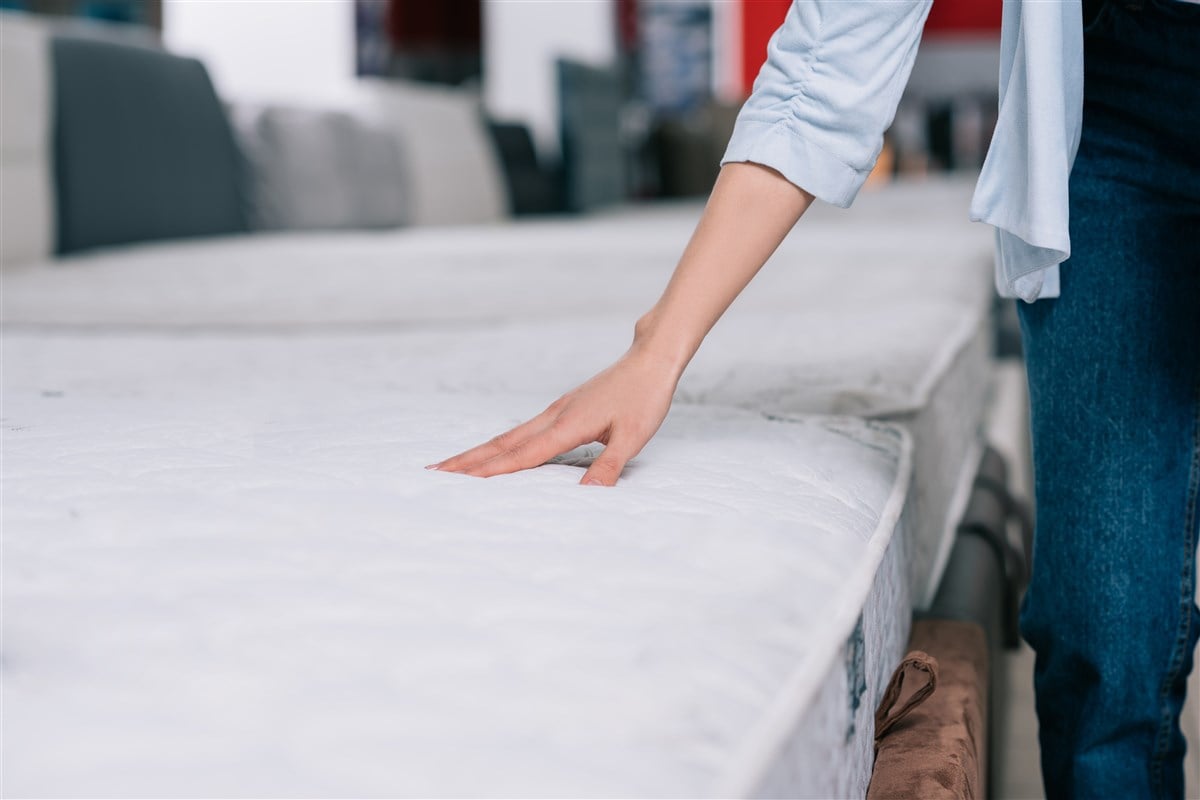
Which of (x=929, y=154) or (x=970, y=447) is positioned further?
(x=929, y=154)

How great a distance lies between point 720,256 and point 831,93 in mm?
113

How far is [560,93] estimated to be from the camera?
149 inches

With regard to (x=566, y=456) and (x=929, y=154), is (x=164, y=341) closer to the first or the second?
(x=566, y=456)

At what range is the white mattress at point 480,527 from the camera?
36 centimetres

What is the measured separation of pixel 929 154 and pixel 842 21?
196 inches

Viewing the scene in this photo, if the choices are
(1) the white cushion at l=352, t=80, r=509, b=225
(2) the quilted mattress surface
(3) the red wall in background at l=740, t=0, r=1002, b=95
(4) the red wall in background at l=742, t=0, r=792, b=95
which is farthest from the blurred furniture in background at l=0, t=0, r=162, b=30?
(4) the red wall in background at l=742, t=0, r=792, b=95

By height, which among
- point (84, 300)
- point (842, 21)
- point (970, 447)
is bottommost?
point (970, 447)

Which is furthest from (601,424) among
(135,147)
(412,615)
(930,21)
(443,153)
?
(930,21)

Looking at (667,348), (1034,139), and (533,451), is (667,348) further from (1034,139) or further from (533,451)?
(1034,139)

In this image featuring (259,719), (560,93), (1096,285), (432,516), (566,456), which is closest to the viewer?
(259,719)

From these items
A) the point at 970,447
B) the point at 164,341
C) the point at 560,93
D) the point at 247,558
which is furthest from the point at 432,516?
the point at 560,93

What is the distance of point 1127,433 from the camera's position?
32.0 inches

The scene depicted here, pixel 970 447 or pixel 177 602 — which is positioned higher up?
pixel 177 602

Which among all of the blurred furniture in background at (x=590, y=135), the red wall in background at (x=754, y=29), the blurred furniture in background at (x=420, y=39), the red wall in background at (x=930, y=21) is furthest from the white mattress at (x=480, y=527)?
the red wall in background at (x=754, y=29)
